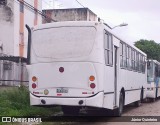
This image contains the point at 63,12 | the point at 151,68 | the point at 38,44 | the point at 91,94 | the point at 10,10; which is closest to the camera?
the point at 91,94

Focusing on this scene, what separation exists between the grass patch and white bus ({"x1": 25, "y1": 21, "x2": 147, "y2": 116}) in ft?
4.47

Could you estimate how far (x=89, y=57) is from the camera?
1148 centimetres

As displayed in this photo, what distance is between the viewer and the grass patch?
12893 millimetres

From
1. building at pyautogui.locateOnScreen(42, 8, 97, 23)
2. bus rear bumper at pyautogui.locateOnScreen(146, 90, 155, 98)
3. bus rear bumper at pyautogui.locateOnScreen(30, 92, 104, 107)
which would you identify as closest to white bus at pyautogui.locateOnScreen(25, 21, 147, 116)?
bus rear bumper at pyautogui.locateOnScreen(30, 92, 104, 107)

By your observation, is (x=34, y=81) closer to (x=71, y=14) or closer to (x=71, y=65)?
(x=71, y=65)

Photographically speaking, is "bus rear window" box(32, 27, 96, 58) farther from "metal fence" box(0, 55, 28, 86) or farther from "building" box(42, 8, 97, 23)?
"building" box(42, 8, 97, 23)

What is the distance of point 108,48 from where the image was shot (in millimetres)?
12562

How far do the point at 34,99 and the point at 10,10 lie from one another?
23545mm

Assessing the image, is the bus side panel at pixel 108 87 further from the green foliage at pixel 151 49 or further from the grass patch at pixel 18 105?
the green foliage at pixel 151 49

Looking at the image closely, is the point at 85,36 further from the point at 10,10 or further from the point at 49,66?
the point at 10,10

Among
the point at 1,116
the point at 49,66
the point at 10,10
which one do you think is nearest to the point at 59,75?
the point at 49,66

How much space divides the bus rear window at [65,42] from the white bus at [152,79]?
42.6 ft

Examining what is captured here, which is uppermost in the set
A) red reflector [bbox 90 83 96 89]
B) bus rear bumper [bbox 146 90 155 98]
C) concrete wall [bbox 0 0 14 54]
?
concrete wall [bbox 0 0 14 54]

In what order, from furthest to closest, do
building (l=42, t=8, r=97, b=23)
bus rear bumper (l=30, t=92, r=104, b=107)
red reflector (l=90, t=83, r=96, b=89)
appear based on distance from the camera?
1. building (l=42, t=8, r=97, b=23)
2. red reflector (l=90, t=83, r=96, b=89)
3. bus rear bumper (l=30, t=92, r=104, b=107)
